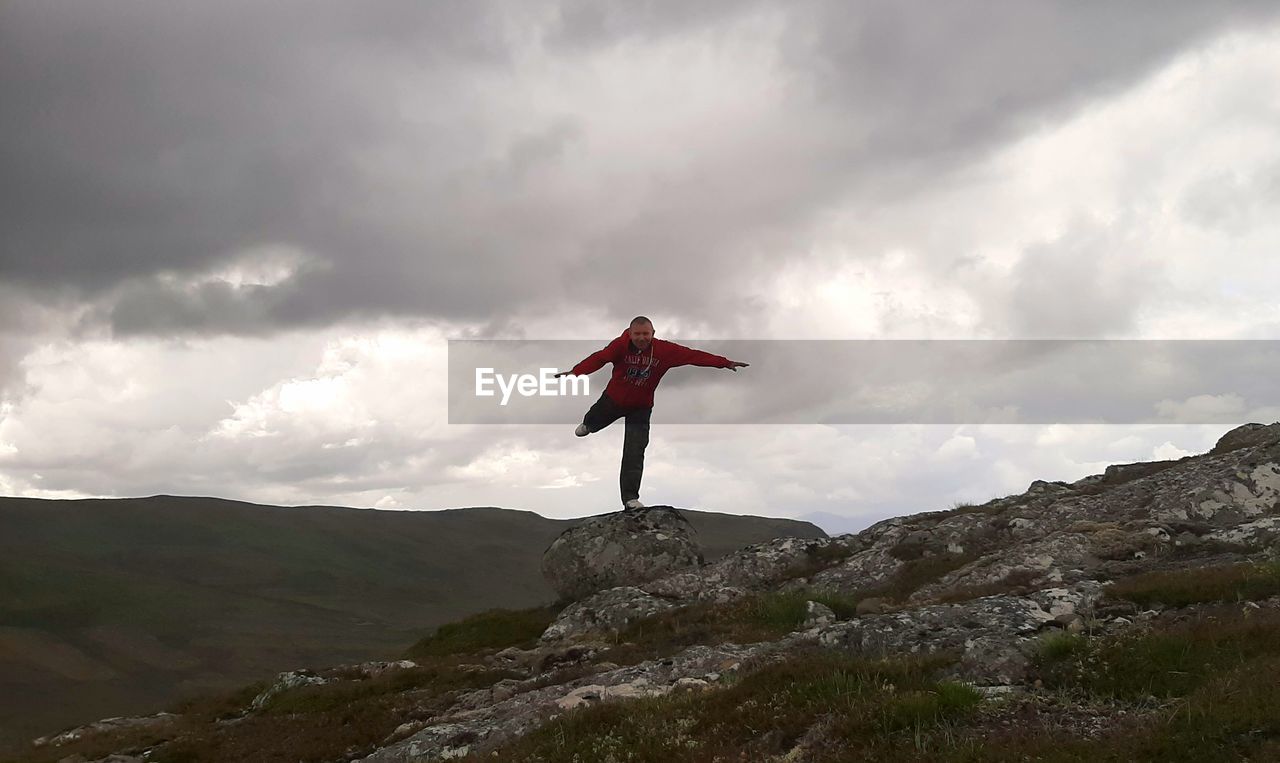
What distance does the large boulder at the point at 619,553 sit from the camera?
1172 inches

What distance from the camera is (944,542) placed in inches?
1104

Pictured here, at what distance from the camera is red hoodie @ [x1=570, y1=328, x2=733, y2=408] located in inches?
1113

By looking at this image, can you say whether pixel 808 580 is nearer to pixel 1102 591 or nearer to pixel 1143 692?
pixel 1102 591

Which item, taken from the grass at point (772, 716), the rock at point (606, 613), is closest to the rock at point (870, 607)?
the rock at point (606, 613)

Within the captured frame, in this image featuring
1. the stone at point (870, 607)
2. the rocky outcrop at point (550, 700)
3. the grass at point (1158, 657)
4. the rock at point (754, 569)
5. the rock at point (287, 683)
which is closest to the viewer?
the grass at point (1158, 657)

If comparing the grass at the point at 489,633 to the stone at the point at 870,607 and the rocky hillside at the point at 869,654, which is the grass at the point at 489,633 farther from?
the stone at the point at 870,607

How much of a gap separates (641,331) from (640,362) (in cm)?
114

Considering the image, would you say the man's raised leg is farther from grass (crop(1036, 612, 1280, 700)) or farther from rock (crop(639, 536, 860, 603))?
grass (crop(1036, 612, 1280, 700))

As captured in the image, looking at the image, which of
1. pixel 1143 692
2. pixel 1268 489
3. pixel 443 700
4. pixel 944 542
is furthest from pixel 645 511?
pixel 1143 692

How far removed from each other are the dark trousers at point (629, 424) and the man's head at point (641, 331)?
7.73ft

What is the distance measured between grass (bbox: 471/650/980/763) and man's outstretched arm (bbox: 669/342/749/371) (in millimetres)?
16320

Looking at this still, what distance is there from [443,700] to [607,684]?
6312 mm

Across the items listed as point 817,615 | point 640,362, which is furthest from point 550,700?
point 640,362

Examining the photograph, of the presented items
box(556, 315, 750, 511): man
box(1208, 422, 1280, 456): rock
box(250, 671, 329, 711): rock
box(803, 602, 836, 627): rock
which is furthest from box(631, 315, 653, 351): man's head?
box(1208, 422, 1280, 456): rock
